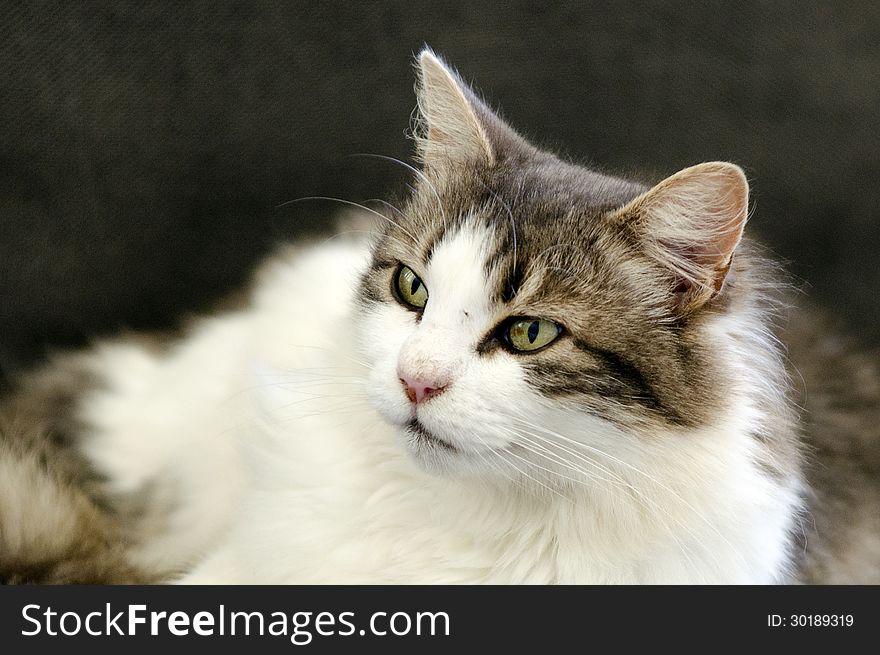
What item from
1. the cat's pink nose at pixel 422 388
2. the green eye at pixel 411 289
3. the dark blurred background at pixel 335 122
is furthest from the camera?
the dark blurred background at pixel 335 122

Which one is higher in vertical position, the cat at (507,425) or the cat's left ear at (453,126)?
the cat's left ear at (453,126)

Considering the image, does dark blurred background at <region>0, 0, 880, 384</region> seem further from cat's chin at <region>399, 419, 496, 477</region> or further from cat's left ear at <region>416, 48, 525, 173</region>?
cat's chin at <region>399, 419, 496, 477</region>

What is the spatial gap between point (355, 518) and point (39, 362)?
3.45ft

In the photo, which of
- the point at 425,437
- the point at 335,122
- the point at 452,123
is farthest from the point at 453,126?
the point at 335,122

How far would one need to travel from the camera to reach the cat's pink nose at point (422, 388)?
4.14ft

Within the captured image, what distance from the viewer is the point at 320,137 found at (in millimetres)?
2525

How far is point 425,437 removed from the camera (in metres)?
1.32

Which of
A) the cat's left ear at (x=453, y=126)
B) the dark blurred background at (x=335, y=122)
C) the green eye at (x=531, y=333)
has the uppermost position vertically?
the dark blurred background at (x=335, y=122)

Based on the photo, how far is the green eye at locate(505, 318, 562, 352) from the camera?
133cm

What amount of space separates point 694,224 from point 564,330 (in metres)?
0.23

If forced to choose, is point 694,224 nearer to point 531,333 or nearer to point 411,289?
point 531,333

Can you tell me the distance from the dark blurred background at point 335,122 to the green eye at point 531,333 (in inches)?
43.8

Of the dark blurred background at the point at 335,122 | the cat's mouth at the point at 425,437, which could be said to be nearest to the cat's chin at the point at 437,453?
the cat's mouth at the point at 425,437

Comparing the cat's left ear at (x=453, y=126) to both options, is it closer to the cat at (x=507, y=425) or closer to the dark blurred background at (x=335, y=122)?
the cat at (x=507, y=425)
